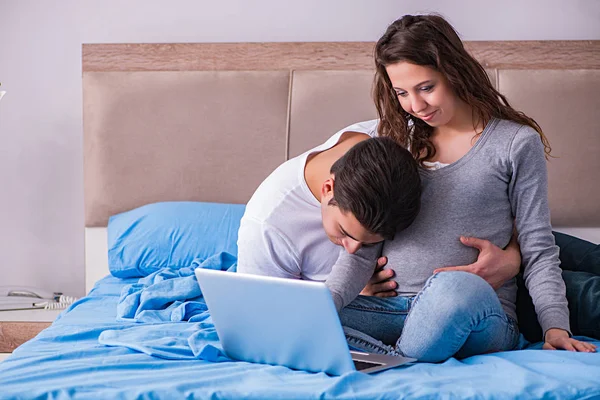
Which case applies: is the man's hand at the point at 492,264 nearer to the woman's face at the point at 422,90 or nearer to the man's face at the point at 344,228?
the man's face at the point at 344,228

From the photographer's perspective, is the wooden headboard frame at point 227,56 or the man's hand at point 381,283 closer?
the man's hand at point 381,283

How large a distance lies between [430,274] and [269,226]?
0.38 meters

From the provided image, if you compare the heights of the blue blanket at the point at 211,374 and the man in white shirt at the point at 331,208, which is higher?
the man in white shirt at the point at 331,208

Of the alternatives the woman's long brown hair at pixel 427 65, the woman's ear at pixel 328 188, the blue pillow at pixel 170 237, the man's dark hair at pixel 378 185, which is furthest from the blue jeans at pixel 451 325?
the blue pillow at pixel 170 237

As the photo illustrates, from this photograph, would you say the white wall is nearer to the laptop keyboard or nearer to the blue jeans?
the blue jeans

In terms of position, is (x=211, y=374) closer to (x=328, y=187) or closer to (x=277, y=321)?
(x=277, y=321)

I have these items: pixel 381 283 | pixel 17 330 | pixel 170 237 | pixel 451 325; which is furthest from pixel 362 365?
pixel 17 330

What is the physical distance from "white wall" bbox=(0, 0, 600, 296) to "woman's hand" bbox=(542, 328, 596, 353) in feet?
5.48

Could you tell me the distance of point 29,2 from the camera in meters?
2.96

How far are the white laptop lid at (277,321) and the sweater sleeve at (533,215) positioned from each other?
492mm

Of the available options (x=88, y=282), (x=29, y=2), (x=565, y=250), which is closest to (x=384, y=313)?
(x=565, y=250)

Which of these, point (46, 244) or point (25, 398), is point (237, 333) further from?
point (46, 244)

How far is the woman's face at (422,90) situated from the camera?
5.25ft

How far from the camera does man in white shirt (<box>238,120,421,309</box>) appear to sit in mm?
1459
